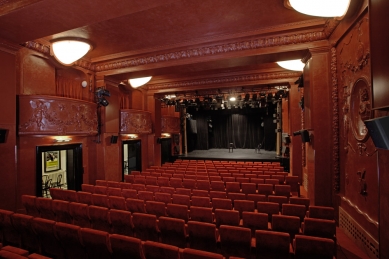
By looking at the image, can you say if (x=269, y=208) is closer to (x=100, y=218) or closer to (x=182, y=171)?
(x=100, y=218)

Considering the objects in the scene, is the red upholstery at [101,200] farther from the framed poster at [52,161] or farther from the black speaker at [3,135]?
the framed poster at [52,161]

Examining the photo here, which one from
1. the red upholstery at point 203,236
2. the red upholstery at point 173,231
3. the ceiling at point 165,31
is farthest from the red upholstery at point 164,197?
the ceiling at point 165,31

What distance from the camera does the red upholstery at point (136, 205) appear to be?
12.9 feet

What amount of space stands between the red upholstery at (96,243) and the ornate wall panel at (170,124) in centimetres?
997

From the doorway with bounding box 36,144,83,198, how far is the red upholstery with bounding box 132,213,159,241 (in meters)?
4.46

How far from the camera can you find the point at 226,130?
64.2ft

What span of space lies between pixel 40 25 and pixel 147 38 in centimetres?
232

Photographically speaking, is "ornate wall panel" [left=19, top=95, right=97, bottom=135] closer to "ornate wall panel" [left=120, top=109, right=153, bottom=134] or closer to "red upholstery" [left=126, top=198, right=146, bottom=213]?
"ornate wall panel" [left=120, top=109, right=153, bottom=134]

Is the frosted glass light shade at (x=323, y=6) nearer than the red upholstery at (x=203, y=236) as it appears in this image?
No

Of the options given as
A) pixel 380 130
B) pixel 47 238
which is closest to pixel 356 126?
pixel 380 130

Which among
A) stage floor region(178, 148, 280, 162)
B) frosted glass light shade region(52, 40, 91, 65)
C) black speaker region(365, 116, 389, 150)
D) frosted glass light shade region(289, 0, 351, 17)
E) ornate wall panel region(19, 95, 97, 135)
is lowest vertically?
stage floor region(178, 148, 280, 162)

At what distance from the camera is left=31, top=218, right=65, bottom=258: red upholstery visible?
9.68 ft

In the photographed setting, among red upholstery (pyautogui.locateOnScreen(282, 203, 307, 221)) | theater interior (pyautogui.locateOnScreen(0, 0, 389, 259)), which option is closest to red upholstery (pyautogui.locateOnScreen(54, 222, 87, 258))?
theater interior (pyautogui.locateOnScreen(0, 0, 389, 259))

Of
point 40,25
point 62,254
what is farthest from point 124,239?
point 40,25
